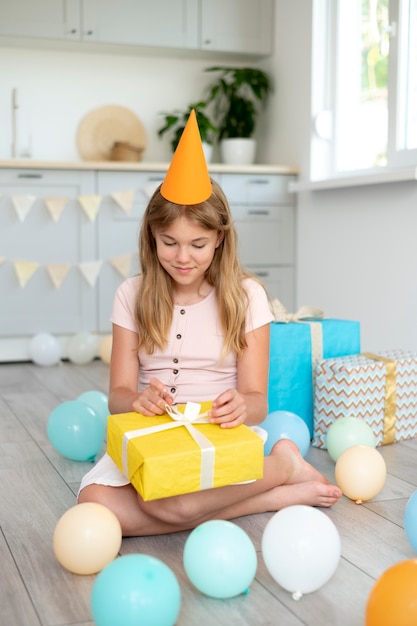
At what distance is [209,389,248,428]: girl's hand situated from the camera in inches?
63.2

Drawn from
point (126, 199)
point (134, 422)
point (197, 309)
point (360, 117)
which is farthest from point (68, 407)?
point (360, 117)

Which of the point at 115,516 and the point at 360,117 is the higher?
the point at 360,117

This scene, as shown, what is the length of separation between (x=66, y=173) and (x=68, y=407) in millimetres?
1992

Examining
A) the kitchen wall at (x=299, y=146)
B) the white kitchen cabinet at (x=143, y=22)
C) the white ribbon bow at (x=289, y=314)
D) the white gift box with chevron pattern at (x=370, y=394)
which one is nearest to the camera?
the white gift box with chevron pattern at (x=370, y=394)

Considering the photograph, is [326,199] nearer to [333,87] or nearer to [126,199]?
[333,87]

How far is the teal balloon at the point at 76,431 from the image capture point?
2.22 m

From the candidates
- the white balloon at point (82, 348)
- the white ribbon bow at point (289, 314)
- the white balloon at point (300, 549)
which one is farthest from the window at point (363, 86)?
the white balloon at point (300, 549)

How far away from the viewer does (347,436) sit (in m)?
2.21

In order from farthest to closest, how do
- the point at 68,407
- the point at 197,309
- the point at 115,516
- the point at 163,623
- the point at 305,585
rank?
the point at 68,407
the point at 197,309
the point at 115,516
the point at 305,585
the point at 163,623

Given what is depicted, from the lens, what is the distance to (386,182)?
11.1 feet

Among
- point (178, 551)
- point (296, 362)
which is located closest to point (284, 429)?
point (296, 362)

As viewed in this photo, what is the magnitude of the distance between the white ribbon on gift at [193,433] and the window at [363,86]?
2.13 meters

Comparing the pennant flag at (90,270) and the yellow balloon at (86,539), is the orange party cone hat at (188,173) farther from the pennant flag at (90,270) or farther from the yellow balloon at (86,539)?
the pennant flag at (90,270)

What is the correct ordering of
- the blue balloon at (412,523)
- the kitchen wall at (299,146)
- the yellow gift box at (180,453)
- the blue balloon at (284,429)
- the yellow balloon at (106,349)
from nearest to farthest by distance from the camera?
the yellow gift box at (180,453) → the blue balloon at (412,523) → the blue balloon at (284,429) → the kitchen wall at (299,146) → the yellow balloon at (106,349)
